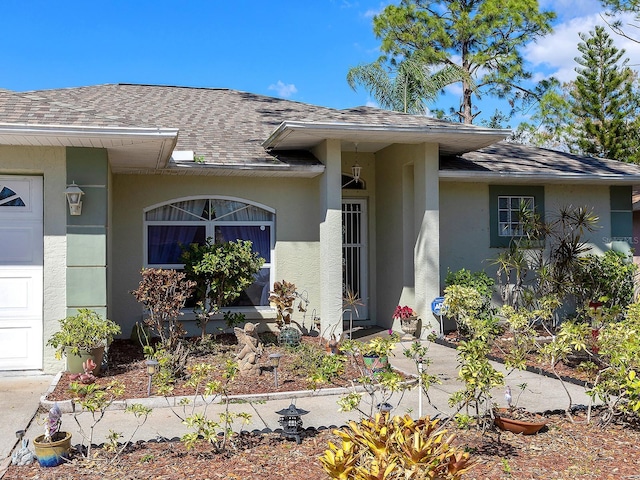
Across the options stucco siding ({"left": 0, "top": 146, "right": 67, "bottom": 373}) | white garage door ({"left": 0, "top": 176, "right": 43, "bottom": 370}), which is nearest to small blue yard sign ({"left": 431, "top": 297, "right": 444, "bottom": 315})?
stucco siding ({"left": 0, "top": 146, "right": 67, "bottom": 373})

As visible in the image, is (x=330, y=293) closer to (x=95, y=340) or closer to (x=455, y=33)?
(x=95, y=340)

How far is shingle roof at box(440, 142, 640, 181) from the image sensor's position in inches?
468

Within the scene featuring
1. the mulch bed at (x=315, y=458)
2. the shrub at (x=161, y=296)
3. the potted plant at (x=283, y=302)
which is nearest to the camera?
the mulch bed at (x=315, y=458)

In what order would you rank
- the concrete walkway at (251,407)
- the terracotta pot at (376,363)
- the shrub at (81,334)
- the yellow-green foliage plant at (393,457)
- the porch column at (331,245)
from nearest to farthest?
1. the yellow-green foliage plant at (393,457)
2. the concrete walkway at (251,407)
3. the shrub at (81,334)
4. the terracotta pot at (376,363)
5. the porch column at (331,245)

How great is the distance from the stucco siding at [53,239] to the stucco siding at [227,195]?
217 centimetres

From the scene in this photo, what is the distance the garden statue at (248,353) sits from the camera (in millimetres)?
8109

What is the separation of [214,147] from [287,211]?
1769 millimetres

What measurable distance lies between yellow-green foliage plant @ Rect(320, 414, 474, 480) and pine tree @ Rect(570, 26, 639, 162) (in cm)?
2499

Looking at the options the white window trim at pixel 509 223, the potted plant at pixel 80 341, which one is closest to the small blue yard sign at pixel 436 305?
the white window trim at pixel 509 223

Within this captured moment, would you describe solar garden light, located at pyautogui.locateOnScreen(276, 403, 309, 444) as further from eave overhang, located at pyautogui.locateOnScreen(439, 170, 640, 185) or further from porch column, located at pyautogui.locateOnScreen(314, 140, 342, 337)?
eave overhang, located at pyautogui.locateOnScreen(439, 170, 640, 185)

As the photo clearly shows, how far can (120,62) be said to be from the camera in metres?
24.6

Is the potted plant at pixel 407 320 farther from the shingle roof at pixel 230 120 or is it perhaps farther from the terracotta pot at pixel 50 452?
the terracotta pot at pixel 50 452

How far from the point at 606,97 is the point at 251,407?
23.9m

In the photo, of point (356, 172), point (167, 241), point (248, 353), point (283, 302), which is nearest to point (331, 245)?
point (283, 302)
